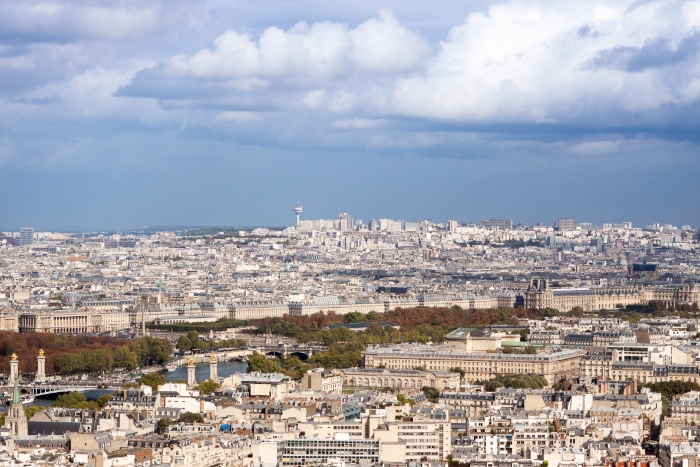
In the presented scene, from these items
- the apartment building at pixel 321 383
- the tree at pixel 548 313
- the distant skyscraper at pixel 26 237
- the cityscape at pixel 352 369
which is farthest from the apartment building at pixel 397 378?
the distant skyscraper at pixel 26 237

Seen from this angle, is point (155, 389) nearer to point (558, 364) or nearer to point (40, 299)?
point (558, 364)

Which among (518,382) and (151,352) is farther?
(151,352)

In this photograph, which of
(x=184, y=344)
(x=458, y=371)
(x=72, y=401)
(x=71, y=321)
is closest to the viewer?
(x=72, y=401)

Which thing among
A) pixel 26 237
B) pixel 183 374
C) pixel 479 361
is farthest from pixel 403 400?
pixel 26 237

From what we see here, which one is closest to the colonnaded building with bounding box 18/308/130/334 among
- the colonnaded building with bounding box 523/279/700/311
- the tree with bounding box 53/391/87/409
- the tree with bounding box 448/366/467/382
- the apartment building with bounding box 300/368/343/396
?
the colonnaded building with bounding box 523/279/700/311

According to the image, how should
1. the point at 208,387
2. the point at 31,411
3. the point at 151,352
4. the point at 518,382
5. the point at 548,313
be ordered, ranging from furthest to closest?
the point at 548,313
the point at 151,352
the point at 518,382
the point at 208,387
the point at 31,411

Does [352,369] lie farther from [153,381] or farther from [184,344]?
[184,344]

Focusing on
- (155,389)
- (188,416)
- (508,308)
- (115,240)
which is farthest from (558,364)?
(115,240)
